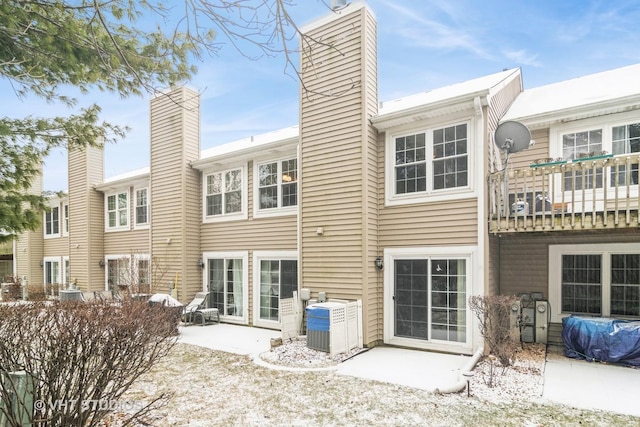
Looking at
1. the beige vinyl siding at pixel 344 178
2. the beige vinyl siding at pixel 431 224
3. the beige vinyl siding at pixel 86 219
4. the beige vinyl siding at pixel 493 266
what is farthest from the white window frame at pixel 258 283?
the beige vinyl siding at pixel 86 219

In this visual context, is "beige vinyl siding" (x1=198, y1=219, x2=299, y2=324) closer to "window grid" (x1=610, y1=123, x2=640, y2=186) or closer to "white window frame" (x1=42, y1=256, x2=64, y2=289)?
"window grid" (x1=610, y1=123, x2=640, y2=186)

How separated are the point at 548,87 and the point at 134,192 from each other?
13543 mm

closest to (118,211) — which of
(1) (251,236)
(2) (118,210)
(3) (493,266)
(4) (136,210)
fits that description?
(2) (118,210)

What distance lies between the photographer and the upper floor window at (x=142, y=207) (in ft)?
43.3

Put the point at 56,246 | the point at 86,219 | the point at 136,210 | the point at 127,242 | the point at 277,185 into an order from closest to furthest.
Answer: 1. the point at 277,185
2. the point at 136,210
3. the point at 127,242
4. the point at 86,219
5. the point at 56,246

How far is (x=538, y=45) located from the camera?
10.8 meters

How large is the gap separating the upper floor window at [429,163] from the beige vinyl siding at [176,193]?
642cm

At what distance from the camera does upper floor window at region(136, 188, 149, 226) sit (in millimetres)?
13195

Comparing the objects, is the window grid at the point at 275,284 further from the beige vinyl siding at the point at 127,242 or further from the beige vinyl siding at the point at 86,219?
the beige vinyl siding at the point at 86,219

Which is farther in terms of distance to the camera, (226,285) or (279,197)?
(226,285)

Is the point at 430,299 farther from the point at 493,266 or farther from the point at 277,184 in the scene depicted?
the point at 277,184

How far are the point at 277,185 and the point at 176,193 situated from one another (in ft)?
11.9

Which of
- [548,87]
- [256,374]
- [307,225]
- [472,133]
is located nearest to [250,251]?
[307,225]

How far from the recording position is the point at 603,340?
251 inches
